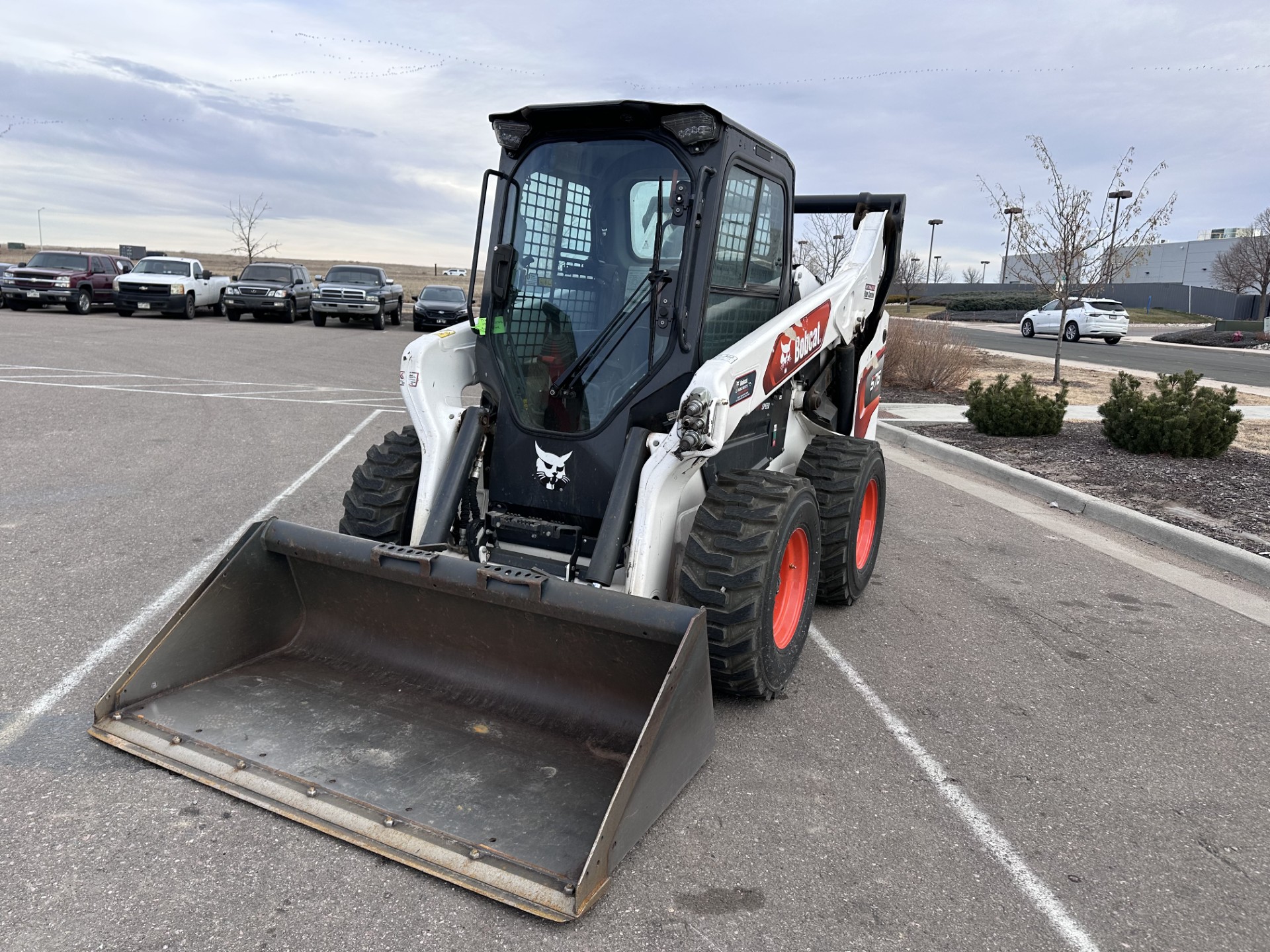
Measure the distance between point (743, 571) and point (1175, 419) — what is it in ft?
26.6

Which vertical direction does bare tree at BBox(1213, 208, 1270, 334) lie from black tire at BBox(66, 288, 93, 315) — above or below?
above

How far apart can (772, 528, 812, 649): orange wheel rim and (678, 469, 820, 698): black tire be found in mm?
117

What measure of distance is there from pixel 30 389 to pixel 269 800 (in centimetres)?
1205

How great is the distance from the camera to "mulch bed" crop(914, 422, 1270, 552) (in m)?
7.99

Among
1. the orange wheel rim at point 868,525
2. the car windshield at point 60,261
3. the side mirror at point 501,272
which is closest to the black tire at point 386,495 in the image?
the side mirror at point 501,272

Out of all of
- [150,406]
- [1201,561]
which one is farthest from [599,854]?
[150,406]

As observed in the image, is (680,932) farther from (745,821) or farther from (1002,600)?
(1002,600)

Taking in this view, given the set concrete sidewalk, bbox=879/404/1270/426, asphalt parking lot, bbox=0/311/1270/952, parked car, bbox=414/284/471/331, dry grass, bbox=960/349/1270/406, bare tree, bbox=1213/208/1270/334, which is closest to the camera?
asphalt parking lot, bbox=0/311/1270/952

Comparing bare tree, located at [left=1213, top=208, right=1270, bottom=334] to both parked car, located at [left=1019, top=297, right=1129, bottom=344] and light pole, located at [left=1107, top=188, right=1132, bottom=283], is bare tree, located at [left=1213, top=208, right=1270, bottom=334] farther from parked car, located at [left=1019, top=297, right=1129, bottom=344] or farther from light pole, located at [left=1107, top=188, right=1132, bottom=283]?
light pole, located at [left=1107, top=188, right=1132, bottom=283]

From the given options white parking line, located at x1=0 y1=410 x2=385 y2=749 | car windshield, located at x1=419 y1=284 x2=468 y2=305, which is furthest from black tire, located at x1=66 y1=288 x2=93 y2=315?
white parking line, located at x1=0 y1=410 x2=385 y2=749

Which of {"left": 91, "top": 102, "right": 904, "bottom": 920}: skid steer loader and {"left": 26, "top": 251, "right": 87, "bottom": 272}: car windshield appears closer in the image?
{"left": 91, "top": 102, "right": 904, "bottom": 920}: skid steer loader

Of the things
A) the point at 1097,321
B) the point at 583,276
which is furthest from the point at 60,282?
the point at 1097,321

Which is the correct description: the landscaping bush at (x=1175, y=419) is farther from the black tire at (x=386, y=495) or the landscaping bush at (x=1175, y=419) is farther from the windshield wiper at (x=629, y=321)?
the black tire at (x=386, y=495)

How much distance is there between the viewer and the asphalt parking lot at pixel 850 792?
9.50 feet
